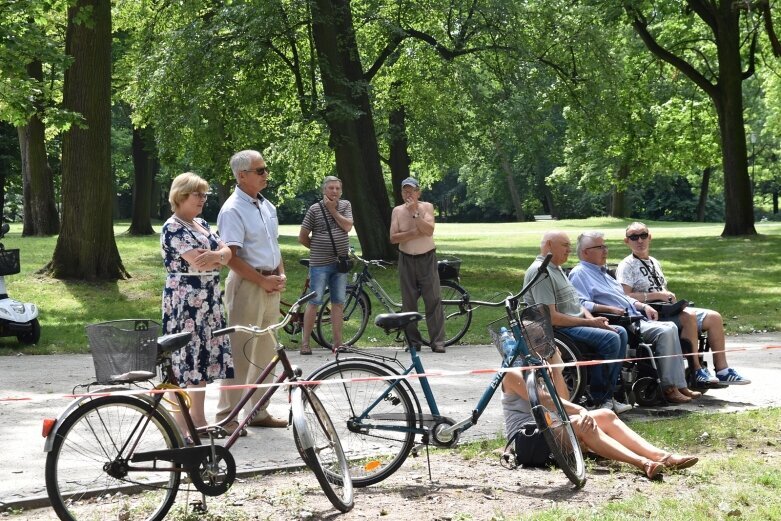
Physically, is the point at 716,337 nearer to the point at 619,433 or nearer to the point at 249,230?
the point at 619,433

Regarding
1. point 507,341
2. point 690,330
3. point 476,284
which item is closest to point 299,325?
point 690,330

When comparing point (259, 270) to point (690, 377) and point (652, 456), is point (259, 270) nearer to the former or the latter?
point (652, 456)

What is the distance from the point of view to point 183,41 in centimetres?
2144

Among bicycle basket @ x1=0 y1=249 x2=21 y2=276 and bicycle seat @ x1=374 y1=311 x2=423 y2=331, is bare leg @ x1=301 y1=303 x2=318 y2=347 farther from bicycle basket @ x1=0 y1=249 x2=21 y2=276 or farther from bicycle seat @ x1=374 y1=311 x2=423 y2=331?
bicycle seat @ x1=374 y1=311 x2=423 y2=331

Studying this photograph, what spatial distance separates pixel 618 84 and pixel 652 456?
1915 cm

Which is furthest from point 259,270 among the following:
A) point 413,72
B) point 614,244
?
point 614,244

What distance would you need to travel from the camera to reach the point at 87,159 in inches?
711

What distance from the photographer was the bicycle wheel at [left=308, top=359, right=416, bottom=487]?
21.5 ft

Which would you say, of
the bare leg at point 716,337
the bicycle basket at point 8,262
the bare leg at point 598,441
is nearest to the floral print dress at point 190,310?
the bare leg at point 598,441

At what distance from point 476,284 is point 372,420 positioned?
1459cm

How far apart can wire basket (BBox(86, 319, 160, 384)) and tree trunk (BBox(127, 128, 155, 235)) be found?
29.9m

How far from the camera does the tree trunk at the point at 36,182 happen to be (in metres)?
31.5

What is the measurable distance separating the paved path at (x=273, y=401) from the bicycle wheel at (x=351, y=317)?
1.17 feet

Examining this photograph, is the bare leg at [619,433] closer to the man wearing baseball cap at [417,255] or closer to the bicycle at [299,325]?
the man wearing baseball cap at [417,255]
